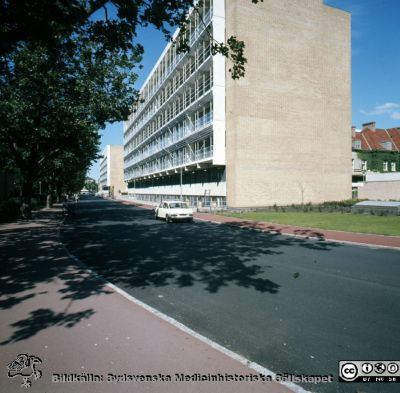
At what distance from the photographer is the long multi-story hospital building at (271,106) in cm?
2833

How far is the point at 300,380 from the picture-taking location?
133 inches

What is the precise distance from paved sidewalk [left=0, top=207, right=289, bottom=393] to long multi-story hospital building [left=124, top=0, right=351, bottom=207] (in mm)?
22978

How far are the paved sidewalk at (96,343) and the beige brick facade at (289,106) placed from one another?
22978 millimetres

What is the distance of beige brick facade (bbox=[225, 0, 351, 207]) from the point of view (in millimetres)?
28219

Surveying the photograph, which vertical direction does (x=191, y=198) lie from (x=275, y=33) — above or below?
below

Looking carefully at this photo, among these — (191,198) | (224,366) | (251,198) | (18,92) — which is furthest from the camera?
(191,198)

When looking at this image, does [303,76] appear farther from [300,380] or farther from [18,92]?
[300,380]

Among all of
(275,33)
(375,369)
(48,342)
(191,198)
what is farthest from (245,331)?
(191,198)

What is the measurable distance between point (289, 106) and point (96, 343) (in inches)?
1198

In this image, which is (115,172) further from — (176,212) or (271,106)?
(176,212)

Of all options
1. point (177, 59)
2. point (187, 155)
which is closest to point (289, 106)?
point (187, 155)

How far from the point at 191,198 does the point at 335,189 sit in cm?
1746

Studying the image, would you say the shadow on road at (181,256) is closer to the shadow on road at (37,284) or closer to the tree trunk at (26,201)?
the shadow on road at (37,284)

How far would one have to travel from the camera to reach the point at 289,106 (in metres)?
30.3
